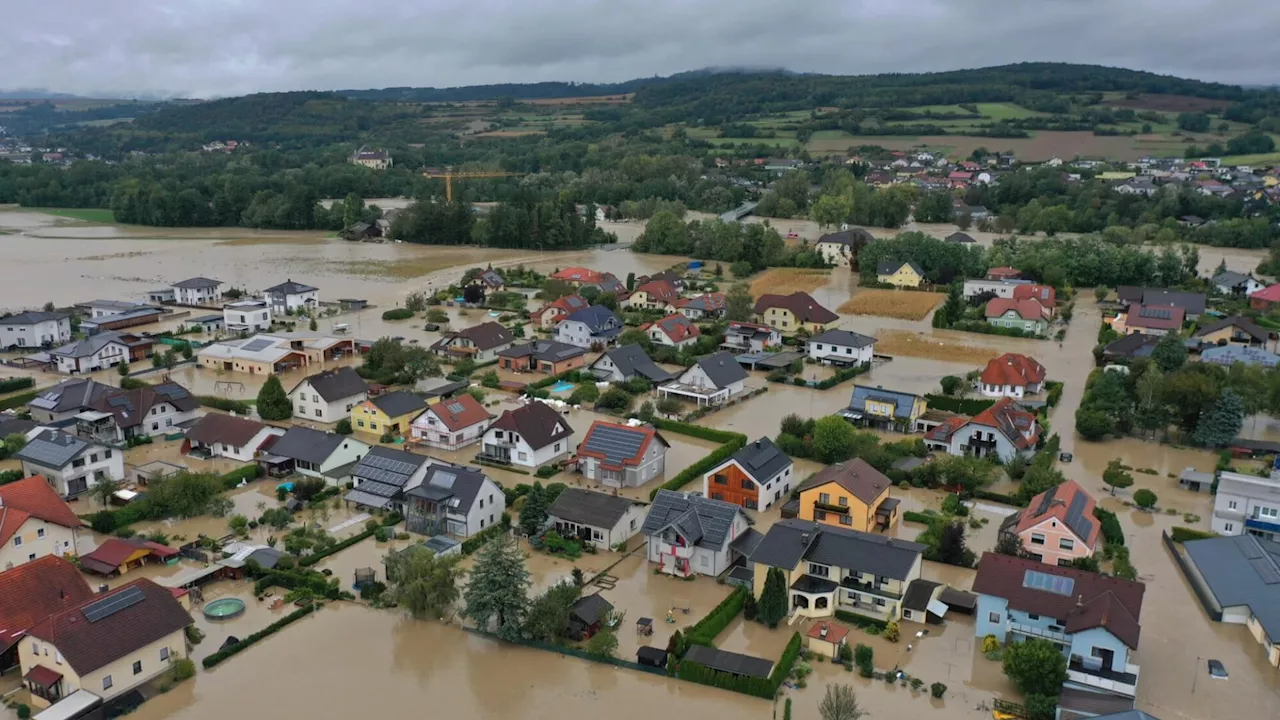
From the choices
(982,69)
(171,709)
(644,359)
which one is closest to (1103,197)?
(644,359)

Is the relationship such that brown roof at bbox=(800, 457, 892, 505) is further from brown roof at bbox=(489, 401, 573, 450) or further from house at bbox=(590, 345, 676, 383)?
house at bbox=(590, 345, 676, 383)

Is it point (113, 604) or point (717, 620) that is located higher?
Result: point (113, 604)

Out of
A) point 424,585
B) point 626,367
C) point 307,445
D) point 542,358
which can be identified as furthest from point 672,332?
point 424,585

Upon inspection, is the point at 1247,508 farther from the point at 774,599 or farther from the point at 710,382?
the point at 710,382

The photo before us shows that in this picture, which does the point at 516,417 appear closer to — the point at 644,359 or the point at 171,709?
the point at 644,359

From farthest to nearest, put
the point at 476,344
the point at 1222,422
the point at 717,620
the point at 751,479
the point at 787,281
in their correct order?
the point at 787,281 → the point at 476,344 → the point at 1222,422 → the point at 751,479 → the point at 717,620

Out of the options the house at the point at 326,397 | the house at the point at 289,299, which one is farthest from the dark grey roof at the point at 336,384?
the house at the point at 289,299

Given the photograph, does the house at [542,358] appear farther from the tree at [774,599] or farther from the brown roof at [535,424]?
the tree at [774,599]
